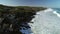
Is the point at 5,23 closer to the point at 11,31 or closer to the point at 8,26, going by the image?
the point at 8,26

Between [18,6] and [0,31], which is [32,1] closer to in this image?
[18,6]

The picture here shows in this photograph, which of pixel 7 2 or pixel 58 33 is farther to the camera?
pixel 7 2

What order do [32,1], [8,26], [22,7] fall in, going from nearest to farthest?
[8,26], [32,1], [22,7]

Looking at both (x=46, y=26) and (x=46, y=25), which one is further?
(x=46, y=25)

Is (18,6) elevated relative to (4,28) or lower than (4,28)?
elevated

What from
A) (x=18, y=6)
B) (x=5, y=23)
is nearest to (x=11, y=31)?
(x=5, y=23)

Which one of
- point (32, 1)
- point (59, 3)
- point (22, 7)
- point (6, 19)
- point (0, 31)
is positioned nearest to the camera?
point (0, 31)

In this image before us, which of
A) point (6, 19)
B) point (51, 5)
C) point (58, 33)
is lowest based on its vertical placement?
point (58, 33)

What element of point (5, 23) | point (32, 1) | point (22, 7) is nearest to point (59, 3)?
point (32, 1)

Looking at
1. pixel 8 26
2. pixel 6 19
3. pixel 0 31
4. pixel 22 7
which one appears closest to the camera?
pixel 0 31
